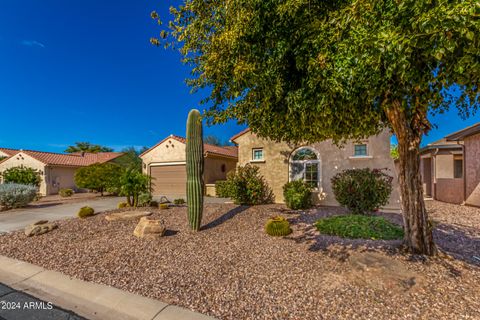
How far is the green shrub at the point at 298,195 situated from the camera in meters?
9.80

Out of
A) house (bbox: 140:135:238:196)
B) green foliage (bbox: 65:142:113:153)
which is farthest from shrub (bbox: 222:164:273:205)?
green foliage (bbox: 65:142:113:153)

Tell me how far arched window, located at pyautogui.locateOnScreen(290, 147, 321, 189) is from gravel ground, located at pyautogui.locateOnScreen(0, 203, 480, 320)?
5362 mm

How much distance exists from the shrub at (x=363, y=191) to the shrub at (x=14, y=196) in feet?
50.7

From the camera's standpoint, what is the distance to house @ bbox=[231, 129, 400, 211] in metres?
10.3

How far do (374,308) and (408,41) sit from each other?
3200 millimetres

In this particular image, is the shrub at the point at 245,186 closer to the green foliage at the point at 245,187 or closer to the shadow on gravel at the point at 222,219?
the green foliage at the point at 245,187

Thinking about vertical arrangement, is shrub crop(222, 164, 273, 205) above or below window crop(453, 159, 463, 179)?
below

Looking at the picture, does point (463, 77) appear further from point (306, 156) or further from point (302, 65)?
point (306, 156)

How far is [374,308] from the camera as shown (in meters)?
2.96

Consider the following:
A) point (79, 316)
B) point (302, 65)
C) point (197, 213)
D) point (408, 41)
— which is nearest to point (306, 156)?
point (197, 213)

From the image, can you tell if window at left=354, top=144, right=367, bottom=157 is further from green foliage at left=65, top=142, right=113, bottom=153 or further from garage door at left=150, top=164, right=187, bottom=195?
green foliage at left=65, top=142, right=113, bottom=153

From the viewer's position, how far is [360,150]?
1071cm

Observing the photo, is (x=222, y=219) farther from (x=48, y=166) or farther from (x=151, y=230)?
(x=48, y=166)

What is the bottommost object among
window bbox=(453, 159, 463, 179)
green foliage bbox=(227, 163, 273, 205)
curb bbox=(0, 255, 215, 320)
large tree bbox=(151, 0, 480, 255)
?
curb bbox=(0, 255, 215, 320)
